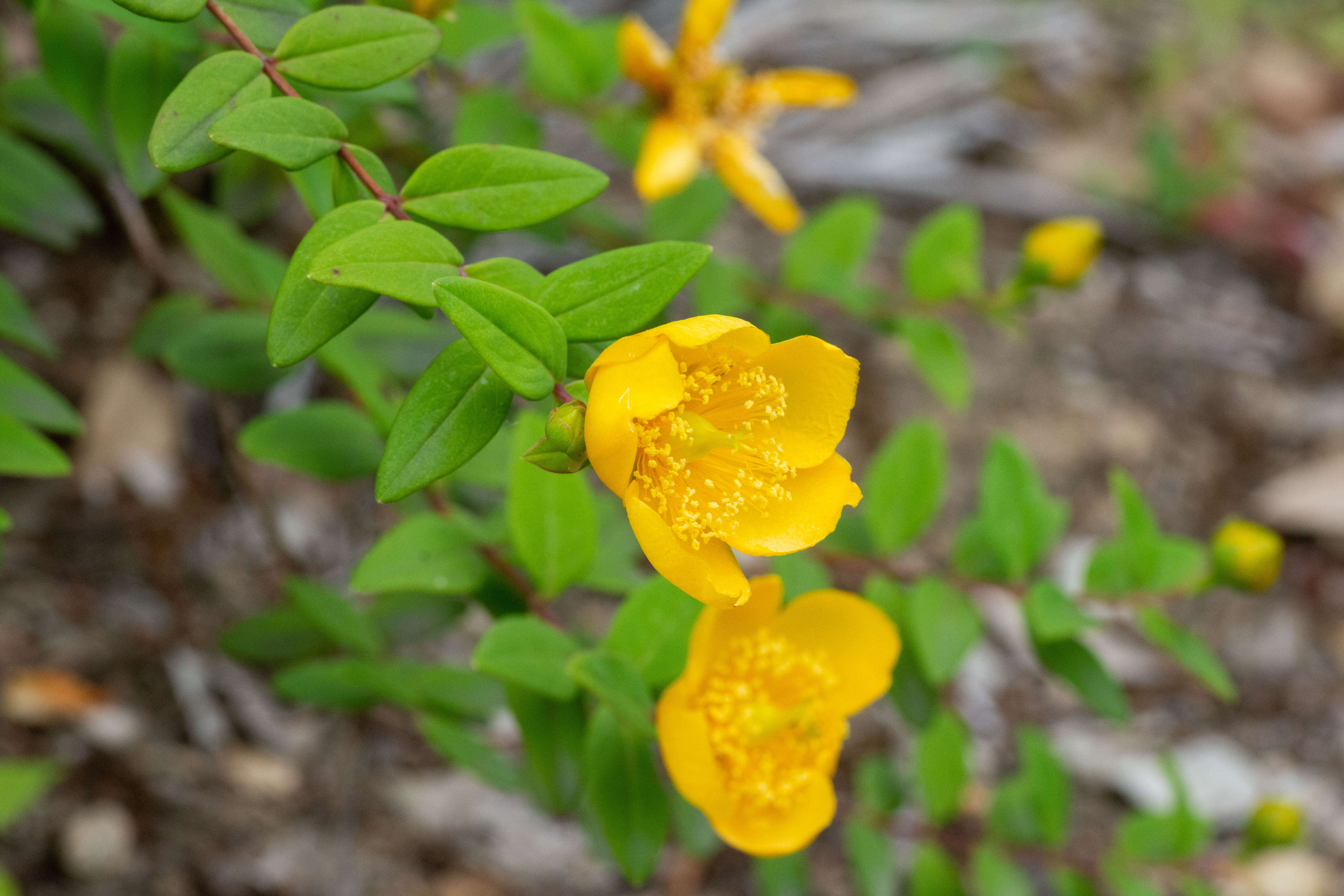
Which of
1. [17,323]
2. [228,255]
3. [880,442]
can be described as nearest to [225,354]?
[228,255]

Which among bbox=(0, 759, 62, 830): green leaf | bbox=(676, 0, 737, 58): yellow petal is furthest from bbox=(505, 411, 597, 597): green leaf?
bbox=(0, 759, 62, 830): green leaf

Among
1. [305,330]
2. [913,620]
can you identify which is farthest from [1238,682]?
[305,330]

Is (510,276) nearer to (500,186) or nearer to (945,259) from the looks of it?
(500,186)

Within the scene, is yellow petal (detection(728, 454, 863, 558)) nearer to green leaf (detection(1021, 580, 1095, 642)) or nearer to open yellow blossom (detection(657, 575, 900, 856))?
open yellow blossom (detection(657, 575, 900, 856))

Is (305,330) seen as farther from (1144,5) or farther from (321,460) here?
(1144,5)

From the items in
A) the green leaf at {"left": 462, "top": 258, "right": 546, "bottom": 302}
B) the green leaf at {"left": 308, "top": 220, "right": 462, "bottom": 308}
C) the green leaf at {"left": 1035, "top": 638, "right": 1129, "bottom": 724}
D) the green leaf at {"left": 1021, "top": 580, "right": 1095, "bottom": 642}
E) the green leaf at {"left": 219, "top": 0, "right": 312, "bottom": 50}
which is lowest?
the green leaf at {"left": 1035, "top": 638, "right": 1129, "bottom": 724}

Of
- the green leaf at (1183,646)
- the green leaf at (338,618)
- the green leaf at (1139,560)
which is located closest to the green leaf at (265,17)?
the green leaf at (338,618)

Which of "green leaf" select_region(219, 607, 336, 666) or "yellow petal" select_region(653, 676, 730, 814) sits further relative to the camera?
"green leaf" select_region(219, 607, 336, 666)
